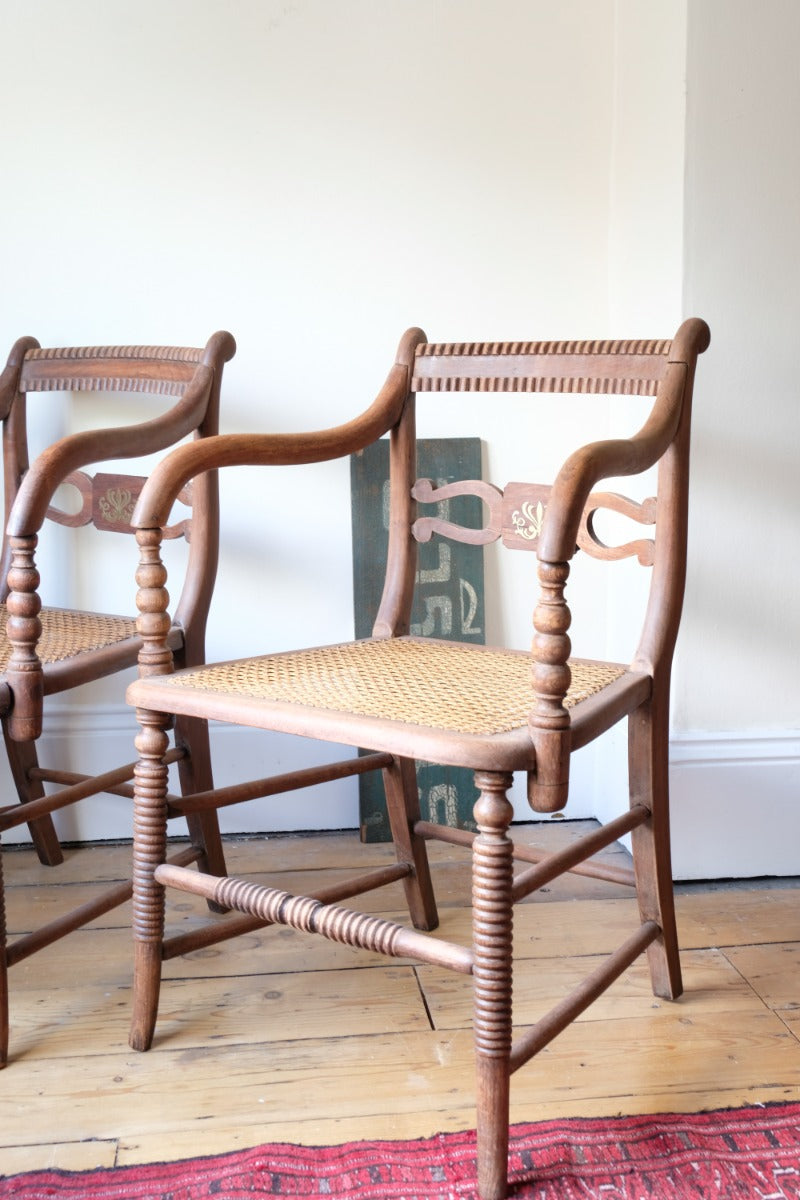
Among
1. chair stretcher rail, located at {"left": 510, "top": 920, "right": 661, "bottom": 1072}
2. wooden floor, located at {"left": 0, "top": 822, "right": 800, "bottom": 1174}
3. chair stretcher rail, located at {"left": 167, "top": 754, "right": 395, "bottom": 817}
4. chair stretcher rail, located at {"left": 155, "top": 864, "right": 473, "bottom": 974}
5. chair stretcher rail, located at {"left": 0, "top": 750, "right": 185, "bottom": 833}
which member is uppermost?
chair stretcher rail, located at {"left": 167, "top": 754, "right": 395, "bottom": 817}

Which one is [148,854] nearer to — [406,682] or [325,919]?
[325,919]

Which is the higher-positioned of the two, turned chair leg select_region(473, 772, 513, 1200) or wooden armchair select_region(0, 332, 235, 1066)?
wooden armchair select_region(0, 332, 235, 1066)

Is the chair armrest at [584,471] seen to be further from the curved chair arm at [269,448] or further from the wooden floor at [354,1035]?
the wooden floor at [354,1035]

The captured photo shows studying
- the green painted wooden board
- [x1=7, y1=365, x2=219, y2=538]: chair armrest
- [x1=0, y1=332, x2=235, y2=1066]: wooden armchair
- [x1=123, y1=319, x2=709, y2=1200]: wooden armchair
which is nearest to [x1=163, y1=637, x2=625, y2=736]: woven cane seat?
[x1=123, y1=319, x2=709, y2=1200]: wooden armchair

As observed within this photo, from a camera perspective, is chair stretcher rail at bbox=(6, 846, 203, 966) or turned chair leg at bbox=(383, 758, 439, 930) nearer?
chair stretcher rail at bbox=(6, 846, 203, 966)

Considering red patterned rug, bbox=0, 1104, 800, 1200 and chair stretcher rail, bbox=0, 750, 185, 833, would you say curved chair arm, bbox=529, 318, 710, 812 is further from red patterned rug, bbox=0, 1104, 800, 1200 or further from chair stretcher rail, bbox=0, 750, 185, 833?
Result: chair stretcher rail, bbox=0, 750, 185, 833

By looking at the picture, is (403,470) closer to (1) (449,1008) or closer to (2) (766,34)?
(1) (449,1008)

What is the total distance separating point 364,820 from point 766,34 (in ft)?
4.57

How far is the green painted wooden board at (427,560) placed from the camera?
197 cm

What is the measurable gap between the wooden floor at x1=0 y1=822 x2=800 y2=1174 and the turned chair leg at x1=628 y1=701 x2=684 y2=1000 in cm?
5

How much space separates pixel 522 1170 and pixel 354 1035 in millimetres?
309

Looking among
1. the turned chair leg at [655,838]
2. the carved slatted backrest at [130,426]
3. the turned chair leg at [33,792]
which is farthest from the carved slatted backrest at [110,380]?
the turned chair leg at [655,838]

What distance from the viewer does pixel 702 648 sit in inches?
69.9

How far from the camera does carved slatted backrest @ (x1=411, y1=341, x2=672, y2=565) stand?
138cm
